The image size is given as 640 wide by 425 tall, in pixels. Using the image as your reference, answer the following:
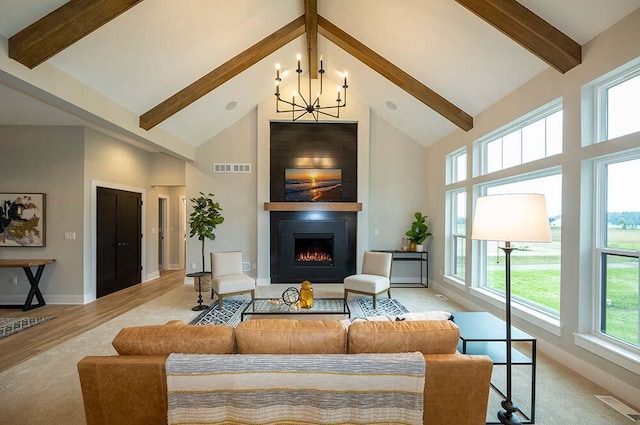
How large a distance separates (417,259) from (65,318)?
6098mm

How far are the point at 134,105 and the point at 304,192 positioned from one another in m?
3.36

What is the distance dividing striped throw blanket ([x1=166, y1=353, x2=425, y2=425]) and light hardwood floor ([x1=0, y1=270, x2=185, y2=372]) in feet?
8.91

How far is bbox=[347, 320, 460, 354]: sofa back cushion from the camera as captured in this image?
172 cm

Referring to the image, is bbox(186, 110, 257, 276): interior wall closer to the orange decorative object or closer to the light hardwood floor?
the light hardwood floor

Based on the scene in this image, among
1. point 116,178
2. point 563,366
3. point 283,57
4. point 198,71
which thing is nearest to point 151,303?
point 116,178

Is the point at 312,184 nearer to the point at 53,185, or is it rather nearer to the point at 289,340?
the point at 53,185

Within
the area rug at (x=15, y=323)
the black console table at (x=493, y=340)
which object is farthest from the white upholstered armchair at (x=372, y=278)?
the area rug at (x=15, y=323)

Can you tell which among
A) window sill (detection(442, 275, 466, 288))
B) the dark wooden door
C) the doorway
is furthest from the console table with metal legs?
window sill (detection(442, 275, 466, 288))

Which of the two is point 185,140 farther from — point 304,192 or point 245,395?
point 245,395

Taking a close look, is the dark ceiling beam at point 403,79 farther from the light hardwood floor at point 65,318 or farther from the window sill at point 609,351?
the light hardwood floor at point 65,318

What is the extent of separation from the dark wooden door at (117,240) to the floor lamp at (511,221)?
6.12 meters

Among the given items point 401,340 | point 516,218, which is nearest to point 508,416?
point 401,340

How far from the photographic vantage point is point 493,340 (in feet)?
7.33

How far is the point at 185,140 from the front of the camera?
6094 millimetres
